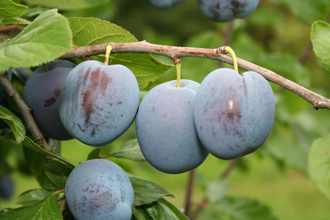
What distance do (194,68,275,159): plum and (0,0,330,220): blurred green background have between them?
606 mm

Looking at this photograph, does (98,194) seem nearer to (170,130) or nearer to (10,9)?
(170,130)

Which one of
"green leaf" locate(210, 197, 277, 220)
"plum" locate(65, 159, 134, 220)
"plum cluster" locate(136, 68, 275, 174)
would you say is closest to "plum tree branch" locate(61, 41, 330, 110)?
"plum cluster" locate(136, 68, 275, 174)

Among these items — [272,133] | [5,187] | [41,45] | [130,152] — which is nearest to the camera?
[41,45]

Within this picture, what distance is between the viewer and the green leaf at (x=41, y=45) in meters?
0.54

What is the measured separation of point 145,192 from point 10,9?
0.51 meters

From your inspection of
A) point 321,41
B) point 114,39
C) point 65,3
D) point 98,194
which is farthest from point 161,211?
point 65,3

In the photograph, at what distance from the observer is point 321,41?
795mm

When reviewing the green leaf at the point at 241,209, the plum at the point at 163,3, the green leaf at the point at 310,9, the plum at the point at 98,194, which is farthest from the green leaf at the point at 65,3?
the green leaf at the point at 241,209

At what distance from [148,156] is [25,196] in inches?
12.8

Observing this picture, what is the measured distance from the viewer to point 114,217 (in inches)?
27.8

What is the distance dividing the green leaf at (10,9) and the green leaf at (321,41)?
0.64 metres

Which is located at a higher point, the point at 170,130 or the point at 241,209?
the point at 170,130

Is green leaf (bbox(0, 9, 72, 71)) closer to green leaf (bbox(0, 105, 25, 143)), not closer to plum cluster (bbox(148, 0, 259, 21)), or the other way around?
green leaf (bbox(0, 105, 25, 143))

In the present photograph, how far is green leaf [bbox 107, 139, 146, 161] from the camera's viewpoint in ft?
3.08
